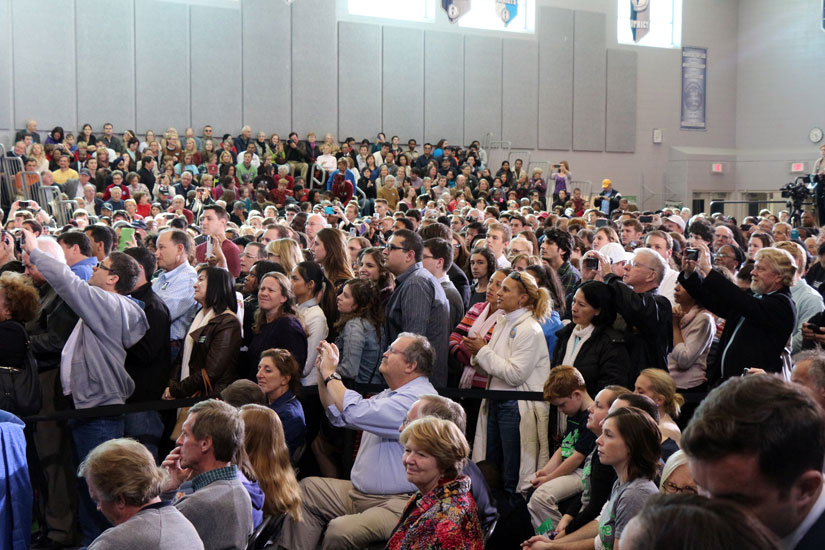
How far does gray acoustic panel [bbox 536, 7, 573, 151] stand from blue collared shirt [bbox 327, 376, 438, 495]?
856 inches

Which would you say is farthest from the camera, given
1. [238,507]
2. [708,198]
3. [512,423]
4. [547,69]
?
[708,198]

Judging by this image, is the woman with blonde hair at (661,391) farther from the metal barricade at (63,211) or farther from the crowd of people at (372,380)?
the metal barricade at (63,211)

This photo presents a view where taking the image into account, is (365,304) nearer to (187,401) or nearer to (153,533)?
(187,401)

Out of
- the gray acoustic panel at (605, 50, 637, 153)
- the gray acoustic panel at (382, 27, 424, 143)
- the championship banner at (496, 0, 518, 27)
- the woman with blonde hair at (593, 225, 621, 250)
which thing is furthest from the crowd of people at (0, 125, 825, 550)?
the gray acoustic panel at (605, 50, 637, 153)

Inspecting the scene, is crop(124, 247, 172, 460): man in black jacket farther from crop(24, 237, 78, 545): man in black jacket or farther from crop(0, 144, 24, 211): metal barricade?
crop(0, 144, 24, 211): metal barricade

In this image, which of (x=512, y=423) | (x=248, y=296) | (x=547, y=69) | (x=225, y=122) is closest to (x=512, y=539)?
(x=512, y=423)

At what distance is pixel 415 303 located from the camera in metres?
5.18

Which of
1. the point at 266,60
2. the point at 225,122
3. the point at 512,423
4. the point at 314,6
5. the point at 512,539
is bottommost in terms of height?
the point at 512,539

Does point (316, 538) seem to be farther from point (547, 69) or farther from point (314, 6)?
point (547, 69)

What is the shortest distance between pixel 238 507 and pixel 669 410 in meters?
1.90

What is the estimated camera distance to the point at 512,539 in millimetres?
4484

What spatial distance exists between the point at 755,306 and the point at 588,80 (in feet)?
73.1

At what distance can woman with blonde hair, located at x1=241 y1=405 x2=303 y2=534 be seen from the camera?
3711 mm

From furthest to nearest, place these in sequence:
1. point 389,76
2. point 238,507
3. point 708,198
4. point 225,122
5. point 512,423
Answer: point 708,198, point 389,76, point 225,122, point 512,423, point 238,507
